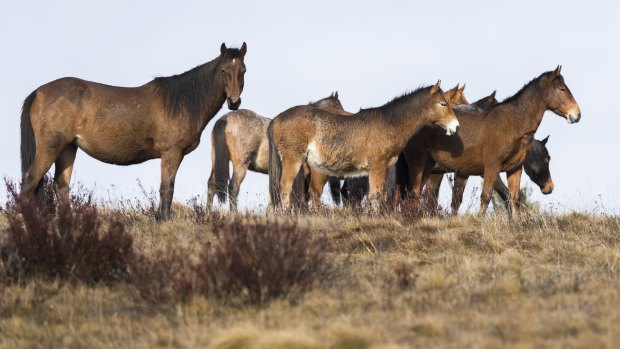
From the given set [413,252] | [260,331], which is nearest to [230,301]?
[260,331]

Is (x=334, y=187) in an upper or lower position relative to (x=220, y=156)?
lower

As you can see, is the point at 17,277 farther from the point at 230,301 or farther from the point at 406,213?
the point at 406,213

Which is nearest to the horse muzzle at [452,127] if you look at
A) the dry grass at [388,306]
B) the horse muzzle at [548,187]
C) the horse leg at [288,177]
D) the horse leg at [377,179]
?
the horse leg at [377,179]

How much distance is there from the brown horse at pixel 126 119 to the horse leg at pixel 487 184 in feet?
13.7

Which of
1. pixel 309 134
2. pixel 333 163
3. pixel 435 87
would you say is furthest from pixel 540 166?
pixel 309 134

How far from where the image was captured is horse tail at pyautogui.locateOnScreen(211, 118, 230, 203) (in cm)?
1700

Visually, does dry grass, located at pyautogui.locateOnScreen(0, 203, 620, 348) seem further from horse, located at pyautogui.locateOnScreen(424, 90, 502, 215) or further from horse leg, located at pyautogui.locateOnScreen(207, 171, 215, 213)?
horse leg, located at pyautogui.locateOnScreen(207, 171, 215, 213)

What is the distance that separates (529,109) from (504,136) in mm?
609

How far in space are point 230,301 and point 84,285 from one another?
1.46 metres

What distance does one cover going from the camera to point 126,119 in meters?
11.7

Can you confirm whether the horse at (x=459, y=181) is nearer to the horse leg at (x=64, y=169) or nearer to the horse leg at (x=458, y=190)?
the horse leg at (x=458, y=190)

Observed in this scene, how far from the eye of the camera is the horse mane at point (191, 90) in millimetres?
11750

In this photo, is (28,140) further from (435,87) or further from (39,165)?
(435,87)

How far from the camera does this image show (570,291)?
720 centimetres
